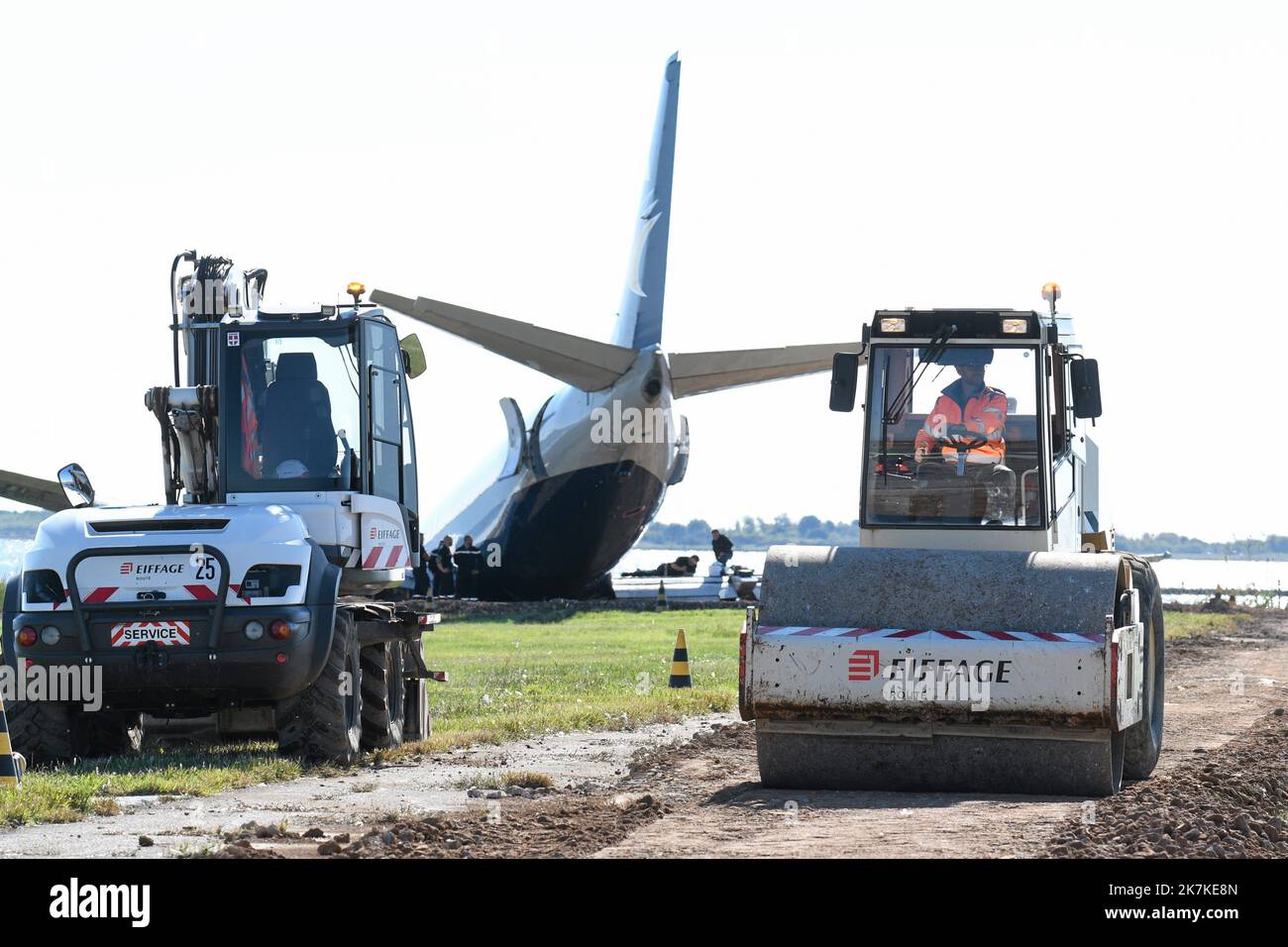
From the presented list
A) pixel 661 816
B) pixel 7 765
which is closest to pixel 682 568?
pixel 7 765

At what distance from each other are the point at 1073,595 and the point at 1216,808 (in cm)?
155

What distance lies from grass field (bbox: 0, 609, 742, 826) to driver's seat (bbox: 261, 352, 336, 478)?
218 cm

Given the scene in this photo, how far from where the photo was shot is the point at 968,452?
12531mm

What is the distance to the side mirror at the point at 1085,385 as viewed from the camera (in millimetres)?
12375

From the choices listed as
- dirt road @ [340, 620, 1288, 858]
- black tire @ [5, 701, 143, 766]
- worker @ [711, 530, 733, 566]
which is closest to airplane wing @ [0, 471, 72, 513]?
black tire @ [5, 701, 143, 766]

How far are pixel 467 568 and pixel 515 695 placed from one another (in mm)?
22289

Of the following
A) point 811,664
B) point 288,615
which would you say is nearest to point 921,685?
point 811,664

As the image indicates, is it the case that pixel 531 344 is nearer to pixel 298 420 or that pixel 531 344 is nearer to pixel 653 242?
pixel 653 242

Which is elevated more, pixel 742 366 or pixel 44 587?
pixel 742 366

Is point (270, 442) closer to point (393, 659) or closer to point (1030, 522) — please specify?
point (393, 659)

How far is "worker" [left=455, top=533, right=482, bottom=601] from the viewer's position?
41.5 m

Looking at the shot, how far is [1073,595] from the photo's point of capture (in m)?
11.2

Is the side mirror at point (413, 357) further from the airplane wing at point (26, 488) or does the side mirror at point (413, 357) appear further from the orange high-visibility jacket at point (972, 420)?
the airplane wing at point (26, 488)

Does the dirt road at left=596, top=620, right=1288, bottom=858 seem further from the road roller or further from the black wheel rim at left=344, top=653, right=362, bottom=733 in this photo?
the black wheel rim at left=344, top=653, right=362, bottom=733
